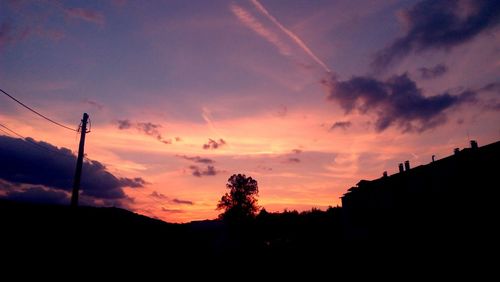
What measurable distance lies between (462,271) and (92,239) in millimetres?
17153

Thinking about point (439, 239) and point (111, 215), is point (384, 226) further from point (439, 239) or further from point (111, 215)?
point (111, 215)

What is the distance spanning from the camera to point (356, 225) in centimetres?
3956

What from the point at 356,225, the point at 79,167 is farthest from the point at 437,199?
the point at 79,167

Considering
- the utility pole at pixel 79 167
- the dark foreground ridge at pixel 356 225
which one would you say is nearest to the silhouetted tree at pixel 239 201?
the dark foreground ridge at pixel 356 225

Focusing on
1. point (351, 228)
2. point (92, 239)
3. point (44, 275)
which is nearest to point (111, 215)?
point (92, 239)

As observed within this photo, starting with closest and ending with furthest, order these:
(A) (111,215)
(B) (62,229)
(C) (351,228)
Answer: (B) (62,229), (A) (111,215), (C) (351,228)

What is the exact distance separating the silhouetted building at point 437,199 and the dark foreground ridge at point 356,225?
7 cm

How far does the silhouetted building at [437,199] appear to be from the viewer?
2395 centimetres

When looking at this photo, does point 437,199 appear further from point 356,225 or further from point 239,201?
point 239,201

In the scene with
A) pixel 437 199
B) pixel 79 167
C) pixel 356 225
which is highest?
pixel 79 167

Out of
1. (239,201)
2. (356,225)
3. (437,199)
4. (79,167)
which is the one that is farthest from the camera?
(239,201)

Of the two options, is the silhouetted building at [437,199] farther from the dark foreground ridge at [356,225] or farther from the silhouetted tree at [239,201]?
the silhouetted tree at [239,201]

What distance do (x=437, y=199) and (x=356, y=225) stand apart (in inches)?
→ 488

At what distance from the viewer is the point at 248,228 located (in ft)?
201
